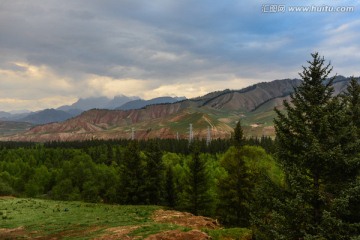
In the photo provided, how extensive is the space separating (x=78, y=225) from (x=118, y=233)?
26.2ft

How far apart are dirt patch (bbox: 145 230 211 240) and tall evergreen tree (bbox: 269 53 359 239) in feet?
17.9

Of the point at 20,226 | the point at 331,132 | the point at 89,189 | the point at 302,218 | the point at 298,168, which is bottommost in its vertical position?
the point at 89,189

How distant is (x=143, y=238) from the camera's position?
2319 centimetres

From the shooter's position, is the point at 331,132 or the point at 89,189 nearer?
the point at 331,132

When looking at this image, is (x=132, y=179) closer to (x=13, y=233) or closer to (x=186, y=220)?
(x=186, y=220)

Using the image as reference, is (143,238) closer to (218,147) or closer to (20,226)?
(20,226)

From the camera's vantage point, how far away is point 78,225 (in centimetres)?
3128

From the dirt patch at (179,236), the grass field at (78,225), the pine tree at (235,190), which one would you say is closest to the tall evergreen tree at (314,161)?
the dirt patch at (179,236)

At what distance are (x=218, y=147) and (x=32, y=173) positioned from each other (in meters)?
96.6

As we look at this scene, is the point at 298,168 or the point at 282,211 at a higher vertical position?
the point at 298,168

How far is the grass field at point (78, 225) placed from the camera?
1003 inches

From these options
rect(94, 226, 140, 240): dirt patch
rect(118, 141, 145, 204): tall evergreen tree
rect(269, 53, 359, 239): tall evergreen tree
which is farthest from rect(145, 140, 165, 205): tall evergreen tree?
rect(269, 53, 359, 239): tall evergreen tree

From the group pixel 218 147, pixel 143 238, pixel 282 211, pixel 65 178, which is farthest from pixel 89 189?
pixel 218 147

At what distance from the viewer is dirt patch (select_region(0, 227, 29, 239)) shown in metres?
27.8
